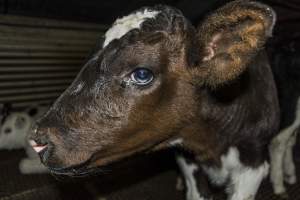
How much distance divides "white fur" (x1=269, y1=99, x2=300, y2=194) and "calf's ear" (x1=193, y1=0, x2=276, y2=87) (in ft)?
4.75

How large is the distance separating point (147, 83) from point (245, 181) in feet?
3.40

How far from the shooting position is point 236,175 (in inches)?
97.0

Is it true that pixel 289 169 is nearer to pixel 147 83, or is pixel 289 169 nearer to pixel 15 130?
pixel 147 83

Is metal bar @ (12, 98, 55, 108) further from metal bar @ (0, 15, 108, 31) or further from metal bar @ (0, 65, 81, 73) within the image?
metal bar @ (0, 15, 108, 31)

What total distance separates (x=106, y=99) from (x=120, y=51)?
0.22m

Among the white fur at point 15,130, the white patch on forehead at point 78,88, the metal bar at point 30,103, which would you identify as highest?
the white patch on forehead at point 78,88

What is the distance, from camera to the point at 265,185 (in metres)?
3.79

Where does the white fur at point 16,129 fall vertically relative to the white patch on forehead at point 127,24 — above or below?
below

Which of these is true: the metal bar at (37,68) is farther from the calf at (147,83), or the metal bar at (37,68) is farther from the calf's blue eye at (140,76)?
the calf's blue eye at (140,76)

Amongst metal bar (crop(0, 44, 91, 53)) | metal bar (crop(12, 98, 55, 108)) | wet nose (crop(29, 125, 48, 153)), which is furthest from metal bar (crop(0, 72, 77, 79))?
wet nose (crop(29, 125, 48, 153))

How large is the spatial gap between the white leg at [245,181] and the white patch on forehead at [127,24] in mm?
1065

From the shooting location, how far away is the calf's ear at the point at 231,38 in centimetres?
168

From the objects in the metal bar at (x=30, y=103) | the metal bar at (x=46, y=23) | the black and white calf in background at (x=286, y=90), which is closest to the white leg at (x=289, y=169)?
the black and white calf in background at (x=286, y=90)

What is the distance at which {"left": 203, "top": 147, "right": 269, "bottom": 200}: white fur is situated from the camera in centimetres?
240
